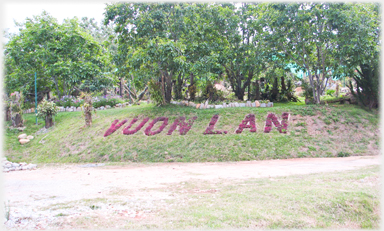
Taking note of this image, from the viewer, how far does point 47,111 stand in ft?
54.4

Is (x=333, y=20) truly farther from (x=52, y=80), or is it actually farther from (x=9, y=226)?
(x=52, y=80)

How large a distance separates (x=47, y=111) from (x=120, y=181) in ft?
38.1

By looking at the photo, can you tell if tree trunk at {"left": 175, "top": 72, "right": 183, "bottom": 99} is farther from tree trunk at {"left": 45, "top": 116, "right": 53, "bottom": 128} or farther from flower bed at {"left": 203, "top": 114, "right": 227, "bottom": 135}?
tree trunk at {"left": 45, "top": 116, "right": 53, "bottom": 128}

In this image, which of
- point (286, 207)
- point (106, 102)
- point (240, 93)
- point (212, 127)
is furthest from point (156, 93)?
point (286, 207)

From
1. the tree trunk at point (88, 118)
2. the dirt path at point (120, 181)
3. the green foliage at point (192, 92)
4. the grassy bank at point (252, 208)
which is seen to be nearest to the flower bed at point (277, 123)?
the dirt path at point (120, 181)

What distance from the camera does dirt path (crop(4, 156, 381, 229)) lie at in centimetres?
489

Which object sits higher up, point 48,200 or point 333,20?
point 333,20

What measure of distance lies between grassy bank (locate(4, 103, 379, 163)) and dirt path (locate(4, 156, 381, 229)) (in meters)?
0.87

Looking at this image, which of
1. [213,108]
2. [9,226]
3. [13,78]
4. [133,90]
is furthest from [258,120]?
[13,78]

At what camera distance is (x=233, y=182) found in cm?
661

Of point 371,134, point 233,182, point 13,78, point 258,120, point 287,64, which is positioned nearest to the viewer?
point 233,182

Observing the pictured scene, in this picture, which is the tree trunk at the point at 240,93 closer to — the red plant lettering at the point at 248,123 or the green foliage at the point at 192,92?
the green foliage at the point at 192,92

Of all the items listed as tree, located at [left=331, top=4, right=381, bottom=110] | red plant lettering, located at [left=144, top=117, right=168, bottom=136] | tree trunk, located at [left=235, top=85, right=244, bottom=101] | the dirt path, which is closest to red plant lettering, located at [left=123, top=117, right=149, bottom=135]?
red plant lettering, located at [left=144, top=117, right=168, bottom=136]

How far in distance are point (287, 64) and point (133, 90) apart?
1419 cm
